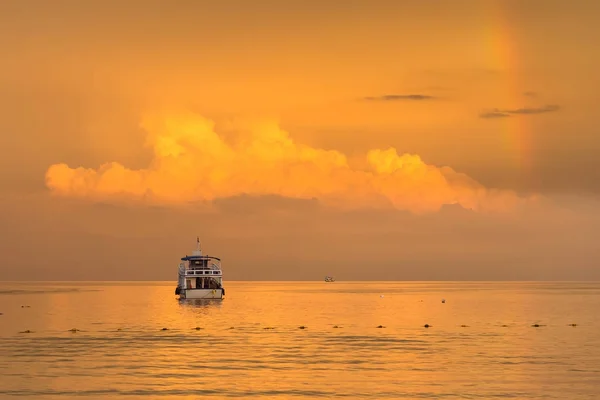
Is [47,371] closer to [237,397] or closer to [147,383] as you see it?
[147,383]

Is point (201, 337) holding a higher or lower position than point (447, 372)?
higher

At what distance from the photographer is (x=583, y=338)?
115m

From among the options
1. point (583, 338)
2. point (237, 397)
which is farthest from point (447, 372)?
point (583, 338)

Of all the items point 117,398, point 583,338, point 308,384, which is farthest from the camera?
point 583,338

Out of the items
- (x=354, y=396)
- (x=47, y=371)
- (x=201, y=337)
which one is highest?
(x=201, y=337)

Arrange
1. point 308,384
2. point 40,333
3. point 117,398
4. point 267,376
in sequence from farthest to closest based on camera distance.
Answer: point 40,333, point 267,376, point 308,384, point 117,398

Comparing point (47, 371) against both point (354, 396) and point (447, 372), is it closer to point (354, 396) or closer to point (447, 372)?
point (354, 396)

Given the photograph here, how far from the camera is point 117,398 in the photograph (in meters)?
Answer: 63.6

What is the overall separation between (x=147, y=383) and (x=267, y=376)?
33.6ft

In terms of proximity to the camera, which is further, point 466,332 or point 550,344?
point 466,332

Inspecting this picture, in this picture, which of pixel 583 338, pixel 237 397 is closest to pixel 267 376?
pixel 237 397

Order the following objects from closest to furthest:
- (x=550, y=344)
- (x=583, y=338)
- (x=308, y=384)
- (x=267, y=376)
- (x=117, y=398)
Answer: (x=117, y=398)
(x=308, y=384)
(x=267, y=376)
(x=550, y=344)
(x=583, y=338)

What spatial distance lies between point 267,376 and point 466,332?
58.3 meters

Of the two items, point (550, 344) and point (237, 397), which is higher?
point (550, 344)
